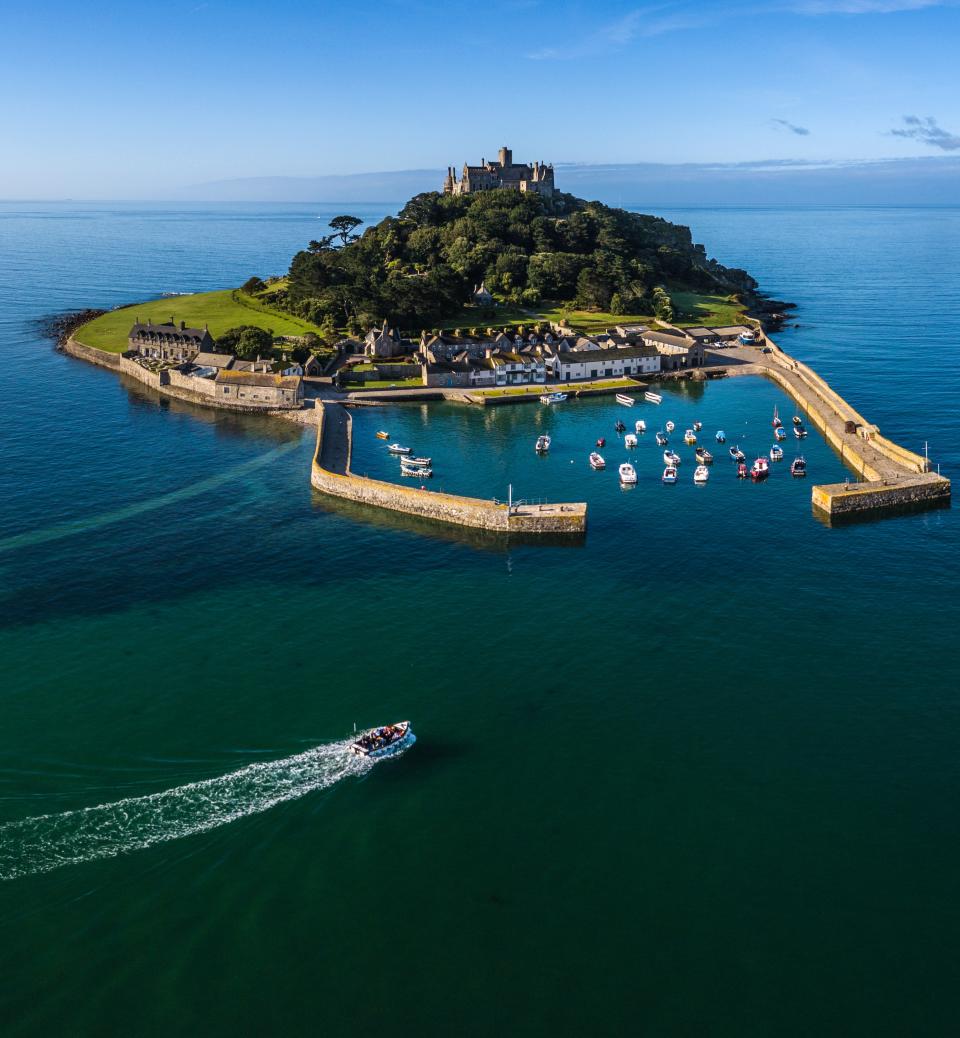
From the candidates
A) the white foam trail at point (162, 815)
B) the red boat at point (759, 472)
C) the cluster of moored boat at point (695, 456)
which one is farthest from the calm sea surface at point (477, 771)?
the red boat at point (759, 472)

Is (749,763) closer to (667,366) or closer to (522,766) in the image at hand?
(522,766)

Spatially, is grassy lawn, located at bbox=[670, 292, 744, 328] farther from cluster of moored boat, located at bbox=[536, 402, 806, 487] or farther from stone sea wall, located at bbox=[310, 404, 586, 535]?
stone sea wall, located at bbox=[310, 404, 586, 535]

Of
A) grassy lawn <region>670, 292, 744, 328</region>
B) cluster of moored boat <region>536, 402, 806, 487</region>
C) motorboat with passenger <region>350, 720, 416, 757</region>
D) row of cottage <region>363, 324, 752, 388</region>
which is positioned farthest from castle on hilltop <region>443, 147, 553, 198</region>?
motorboat with passenger <region>350, 720, 416, 757</region>

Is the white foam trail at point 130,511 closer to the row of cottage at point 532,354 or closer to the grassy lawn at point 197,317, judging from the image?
the row of cottage at point 532,354

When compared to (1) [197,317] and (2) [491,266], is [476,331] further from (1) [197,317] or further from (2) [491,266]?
(1) [197,317]

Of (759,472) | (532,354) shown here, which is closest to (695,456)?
(759,472)

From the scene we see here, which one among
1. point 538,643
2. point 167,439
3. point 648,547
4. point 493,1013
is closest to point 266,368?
point 167,439
